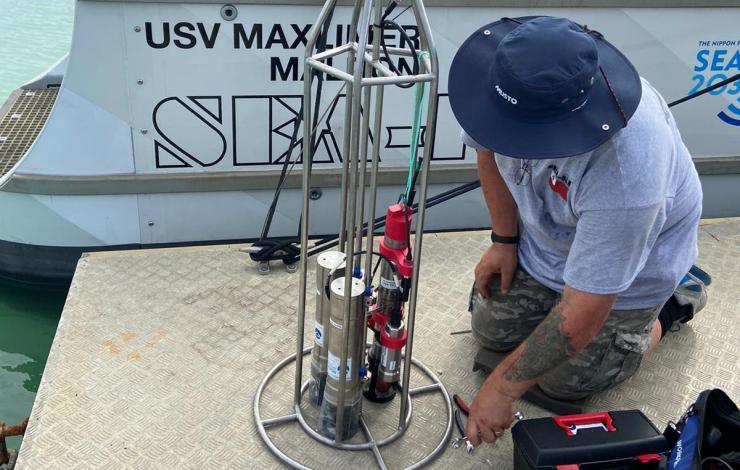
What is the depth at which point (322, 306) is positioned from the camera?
184cm

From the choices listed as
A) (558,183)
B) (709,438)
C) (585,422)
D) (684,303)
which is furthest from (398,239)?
(684,303)

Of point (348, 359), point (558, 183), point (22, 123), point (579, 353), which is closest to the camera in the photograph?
point (558, 183)

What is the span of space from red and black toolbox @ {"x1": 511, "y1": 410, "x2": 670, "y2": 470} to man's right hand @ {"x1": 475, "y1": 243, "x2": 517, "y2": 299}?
512mm

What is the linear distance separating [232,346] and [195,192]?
2.88 feet

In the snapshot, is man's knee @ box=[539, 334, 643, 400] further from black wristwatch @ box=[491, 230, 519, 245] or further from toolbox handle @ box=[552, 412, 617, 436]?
black wristwatch @ box=[491, 230, 519, 245]

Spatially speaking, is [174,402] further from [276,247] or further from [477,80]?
[477,80]

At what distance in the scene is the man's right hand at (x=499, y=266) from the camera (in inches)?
85.0

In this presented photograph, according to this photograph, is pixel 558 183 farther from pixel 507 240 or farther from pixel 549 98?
pixel 507 240

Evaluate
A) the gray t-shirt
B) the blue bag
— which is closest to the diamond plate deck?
the blue bag

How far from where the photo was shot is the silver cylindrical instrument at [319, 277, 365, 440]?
68.2 inches

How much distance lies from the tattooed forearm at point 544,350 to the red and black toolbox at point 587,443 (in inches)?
6.3

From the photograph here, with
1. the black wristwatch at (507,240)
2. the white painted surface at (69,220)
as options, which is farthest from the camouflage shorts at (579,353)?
the white painted surface at (69,220)

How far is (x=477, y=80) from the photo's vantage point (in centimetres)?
158

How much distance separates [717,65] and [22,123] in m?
3.48
